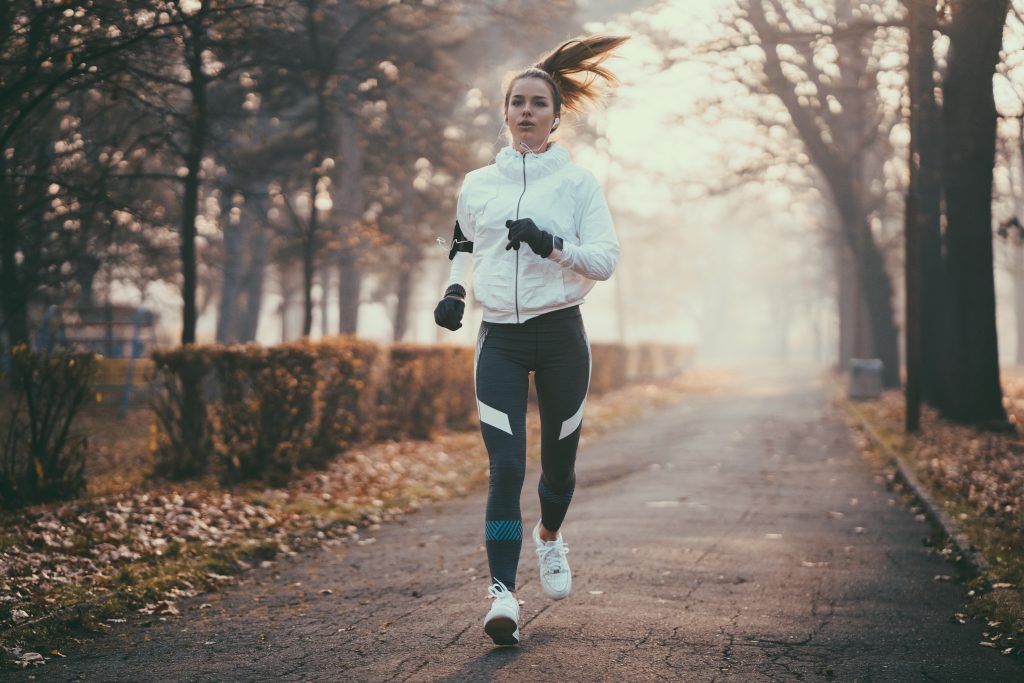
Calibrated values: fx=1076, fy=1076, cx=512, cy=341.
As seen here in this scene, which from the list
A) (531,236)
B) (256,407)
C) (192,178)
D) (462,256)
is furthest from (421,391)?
(531,236)

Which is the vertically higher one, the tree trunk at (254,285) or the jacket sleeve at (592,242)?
the tree trunk at (254,285)

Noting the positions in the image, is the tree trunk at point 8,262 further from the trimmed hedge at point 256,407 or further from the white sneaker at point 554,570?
the white sneaker at point 554,570

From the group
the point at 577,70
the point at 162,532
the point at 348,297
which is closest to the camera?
the point at 577,70

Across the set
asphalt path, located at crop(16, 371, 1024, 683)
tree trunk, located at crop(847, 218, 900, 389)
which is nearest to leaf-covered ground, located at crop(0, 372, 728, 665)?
→ asphalt path, located at crop(16, 371, 1024, 683)

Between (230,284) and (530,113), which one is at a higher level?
(230,284)

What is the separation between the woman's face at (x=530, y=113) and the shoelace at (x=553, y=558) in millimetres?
1755

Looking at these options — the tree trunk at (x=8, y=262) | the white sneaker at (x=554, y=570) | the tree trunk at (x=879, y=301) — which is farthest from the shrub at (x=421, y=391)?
the tree trunk at (x=879, y=301)

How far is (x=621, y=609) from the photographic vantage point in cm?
516

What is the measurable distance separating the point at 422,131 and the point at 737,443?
8.43 metres

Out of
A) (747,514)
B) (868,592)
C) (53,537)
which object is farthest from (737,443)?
(53,537)

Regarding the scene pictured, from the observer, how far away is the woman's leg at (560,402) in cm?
453

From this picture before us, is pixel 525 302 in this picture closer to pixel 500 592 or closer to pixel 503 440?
pixel 503 440

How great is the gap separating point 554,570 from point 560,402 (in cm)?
78

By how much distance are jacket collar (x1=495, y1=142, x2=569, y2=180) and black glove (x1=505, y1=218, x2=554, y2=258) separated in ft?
1.48
